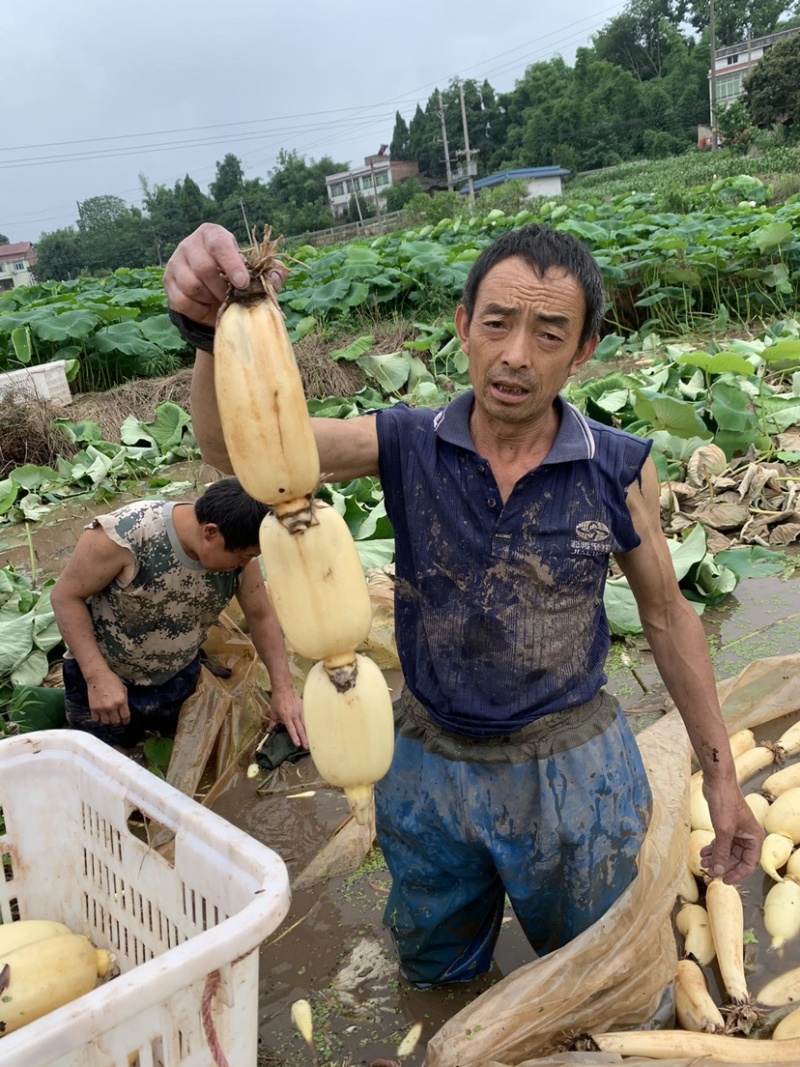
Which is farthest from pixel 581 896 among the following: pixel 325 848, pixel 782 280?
pixel 782 280

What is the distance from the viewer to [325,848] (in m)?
2.84

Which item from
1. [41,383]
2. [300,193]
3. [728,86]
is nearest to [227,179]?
[300,193]

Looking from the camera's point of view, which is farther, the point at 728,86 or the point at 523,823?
the point at 728,86

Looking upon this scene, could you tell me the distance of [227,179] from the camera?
77688 mm

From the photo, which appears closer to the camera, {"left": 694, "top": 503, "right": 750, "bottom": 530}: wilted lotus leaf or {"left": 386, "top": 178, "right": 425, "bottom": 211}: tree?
{"left": 694, "top": 503, "right": 750, "bottom": 530}: wilted lotus leaf

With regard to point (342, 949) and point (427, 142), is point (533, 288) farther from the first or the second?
point (427, 142)

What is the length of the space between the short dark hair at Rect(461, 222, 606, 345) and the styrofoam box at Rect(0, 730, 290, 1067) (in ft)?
3.87

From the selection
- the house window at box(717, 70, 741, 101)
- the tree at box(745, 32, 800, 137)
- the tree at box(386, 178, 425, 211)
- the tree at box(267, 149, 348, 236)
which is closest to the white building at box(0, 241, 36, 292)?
the tree at box(267, 149, 348, 236)

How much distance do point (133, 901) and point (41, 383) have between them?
8.69 meters

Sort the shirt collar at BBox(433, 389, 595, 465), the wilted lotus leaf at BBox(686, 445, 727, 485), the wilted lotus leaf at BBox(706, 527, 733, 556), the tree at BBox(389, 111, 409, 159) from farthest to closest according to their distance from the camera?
1. the tree at BBox(389, 111, 409, 159)
2. the wilted lotus leaf at BBox(686, 445, 727, 485)
3. the wilted lotus leaf at BBox(706, 527, 733, 556)
4. the shirt collar at BBox(433, 389, 595, 465)

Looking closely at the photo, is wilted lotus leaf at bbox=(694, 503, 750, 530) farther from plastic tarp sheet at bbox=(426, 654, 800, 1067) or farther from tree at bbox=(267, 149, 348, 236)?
tree at bbox=(267, 149, 348, 236)

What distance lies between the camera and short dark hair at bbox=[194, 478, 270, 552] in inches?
114

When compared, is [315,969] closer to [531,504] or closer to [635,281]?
[531,504]

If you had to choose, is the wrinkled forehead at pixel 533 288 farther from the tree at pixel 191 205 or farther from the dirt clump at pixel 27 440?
the tree at pixel 191 205
